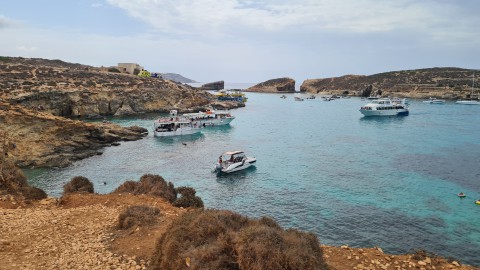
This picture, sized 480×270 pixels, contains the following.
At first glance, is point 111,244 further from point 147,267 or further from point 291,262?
point 291,262

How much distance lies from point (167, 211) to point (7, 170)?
11.0 m

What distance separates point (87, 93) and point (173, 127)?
26.3 m

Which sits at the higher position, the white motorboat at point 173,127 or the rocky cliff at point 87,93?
the rocky cliff at point 87,93

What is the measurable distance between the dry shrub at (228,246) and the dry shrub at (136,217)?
4522 mm

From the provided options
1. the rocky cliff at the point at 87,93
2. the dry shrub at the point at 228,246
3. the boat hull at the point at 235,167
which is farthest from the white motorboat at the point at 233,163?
the rocky cliff at the point at 87,93

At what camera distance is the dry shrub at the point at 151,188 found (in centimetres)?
2138

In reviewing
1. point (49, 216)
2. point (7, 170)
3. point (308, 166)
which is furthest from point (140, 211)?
point (308, 166)

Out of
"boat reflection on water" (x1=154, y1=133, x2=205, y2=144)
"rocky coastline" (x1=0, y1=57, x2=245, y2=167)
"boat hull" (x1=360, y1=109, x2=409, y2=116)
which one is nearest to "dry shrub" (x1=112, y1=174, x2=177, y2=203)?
"rocky coastline" (x1=0, y1=57, x2=245, y2=167)

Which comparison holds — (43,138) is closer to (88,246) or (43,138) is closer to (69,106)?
(88,246)

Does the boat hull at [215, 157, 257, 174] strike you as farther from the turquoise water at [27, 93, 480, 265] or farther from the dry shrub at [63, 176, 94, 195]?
the dry shrub at [63, 176, 94, 195]

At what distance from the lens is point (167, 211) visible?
57.0ft

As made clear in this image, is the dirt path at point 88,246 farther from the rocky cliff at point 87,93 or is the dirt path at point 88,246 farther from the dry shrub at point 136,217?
the rocky cliff at point 87,93

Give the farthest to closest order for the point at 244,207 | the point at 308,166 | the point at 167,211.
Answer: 1. the point at 308,166
2. the point at 244,207
3. the point at 167,211

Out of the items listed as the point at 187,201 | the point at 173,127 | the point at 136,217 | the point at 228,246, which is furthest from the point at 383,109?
the point at 228,246
